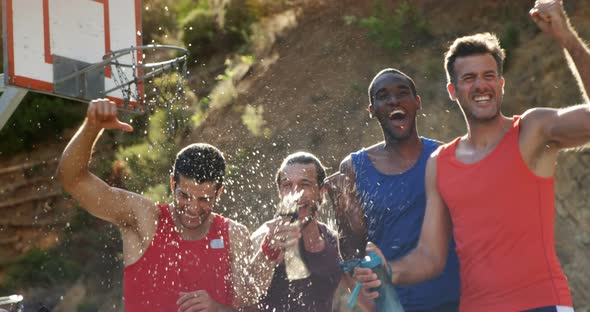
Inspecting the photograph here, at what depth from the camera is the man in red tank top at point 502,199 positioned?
4078mm

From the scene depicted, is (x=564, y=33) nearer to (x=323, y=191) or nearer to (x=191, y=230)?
(x=323, y=191)

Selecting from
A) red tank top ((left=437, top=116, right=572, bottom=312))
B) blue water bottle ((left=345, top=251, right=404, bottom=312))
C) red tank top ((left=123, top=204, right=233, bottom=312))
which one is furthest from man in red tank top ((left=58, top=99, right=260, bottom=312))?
red tank top ((left=437, top=116, right=572, bottom=312))

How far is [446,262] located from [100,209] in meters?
1.62

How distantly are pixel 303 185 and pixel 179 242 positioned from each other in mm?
669

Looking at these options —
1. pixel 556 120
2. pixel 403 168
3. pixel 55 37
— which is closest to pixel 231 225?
pixel 403 168

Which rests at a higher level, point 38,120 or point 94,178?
point 94,178

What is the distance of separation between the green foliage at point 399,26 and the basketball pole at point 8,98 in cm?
605

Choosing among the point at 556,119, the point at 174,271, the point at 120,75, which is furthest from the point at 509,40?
the point at 556,119

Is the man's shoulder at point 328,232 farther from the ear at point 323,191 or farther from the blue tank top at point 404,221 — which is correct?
the blue tank top at point 404,221

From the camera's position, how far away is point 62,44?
10719 millimetres

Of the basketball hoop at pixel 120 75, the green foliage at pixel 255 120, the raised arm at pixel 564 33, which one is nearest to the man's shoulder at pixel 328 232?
the raised arm at pixel 564 33

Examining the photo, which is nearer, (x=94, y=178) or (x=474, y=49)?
(x=474, y=49)

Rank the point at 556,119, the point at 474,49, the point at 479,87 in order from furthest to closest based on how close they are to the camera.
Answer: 1. the point at 474,49
2. the point at 479,87
3. the point at 556,119

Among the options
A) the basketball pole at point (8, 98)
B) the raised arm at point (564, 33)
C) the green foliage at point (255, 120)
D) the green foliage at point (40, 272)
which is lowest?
the green foliage at point (40, 272)
